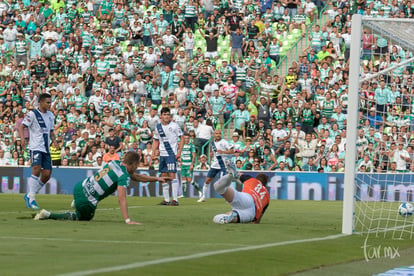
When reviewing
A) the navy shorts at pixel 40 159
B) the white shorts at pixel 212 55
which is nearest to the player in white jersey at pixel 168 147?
the navy shorts at pixel 40 159

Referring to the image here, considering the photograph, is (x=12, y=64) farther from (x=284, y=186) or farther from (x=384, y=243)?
(x=384, y=243)

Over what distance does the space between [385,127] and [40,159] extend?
7479 mm

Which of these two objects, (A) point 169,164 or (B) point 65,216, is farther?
(A) point 169,164

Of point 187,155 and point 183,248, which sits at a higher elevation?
point 187,155

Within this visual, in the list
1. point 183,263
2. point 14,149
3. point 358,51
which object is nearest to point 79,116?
point 14,149

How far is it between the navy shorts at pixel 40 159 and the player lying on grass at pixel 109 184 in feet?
13.5

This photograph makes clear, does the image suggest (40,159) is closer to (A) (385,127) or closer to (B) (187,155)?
(A) (385,127)

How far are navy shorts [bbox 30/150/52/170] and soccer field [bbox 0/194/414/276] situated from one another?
2457mm

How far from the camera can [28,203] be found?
65.1 ft

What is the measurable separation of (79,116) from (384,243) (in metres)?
23.2

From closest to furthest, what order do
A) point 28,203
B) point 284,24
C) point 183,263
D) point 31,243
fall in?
point 183,263
point 31,243
point 28,203
point 284,24

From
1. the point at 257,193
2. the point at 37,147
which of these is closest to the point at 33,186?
the point at 37,147

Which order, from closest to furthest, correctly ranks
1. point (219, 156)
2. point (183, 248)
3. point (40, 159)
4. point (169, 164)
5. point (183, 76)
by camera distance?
point (183, 248) → point (40, 159) → point (169, 164) → point (219, 156) → point (183, 76)

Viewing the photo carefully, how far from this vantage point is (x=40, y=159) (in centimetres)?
1995
